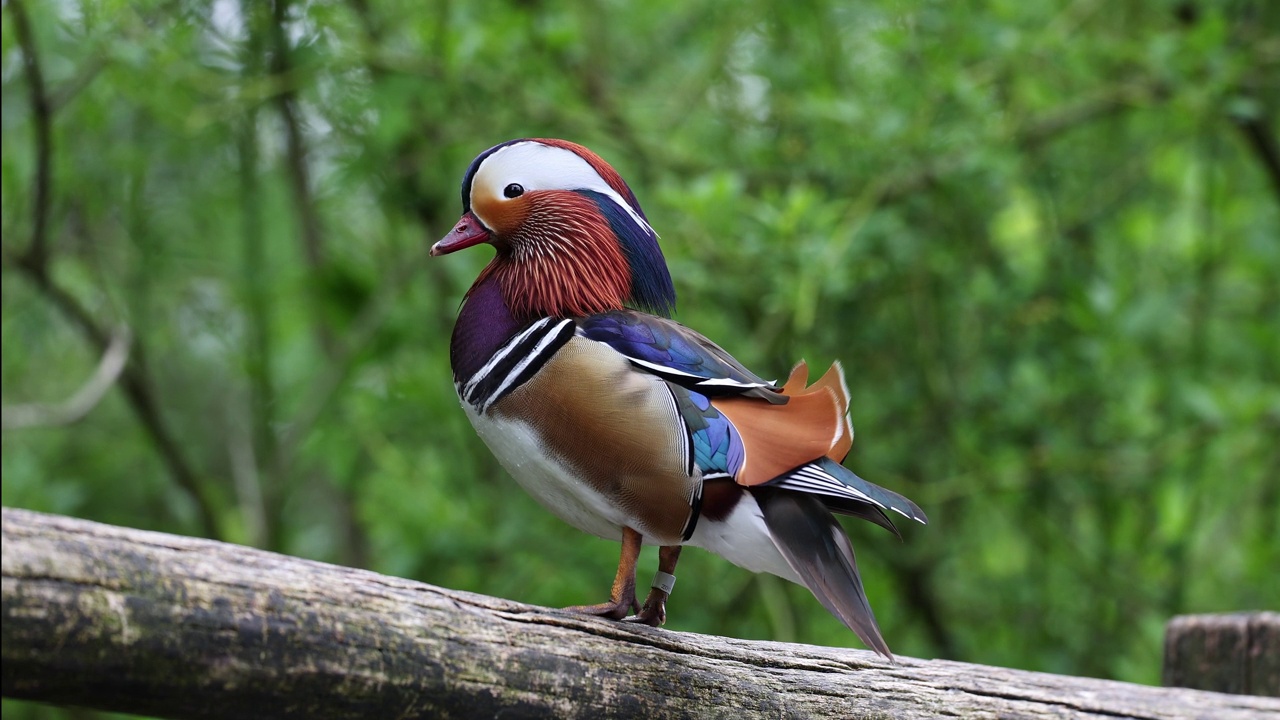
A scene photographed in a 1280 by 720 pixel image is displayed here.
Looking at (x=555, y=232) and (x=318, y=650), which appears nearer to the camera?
(x=318, y=650)

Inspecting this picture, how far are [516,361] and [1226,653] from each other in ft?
4.10

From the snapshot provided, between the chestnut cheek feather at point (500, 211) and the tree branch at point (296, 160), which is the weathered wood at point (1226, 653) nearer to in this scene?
the chestnut cheek feather at point (500, 211)

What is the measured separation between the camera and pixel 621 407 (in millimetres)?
1213

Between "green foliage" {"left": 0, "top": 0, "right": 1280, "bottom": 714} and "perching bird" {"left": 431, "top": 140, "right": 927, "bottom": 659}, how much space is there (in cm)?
108

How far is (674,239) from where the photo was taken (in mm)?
2607

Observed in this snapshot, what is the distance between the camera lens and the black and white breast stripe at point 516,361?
1.23 m

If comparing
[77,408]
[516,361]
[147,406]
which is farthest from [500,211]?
[147,406]

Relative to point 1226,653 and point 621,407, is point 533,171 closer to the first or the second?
point 621,407

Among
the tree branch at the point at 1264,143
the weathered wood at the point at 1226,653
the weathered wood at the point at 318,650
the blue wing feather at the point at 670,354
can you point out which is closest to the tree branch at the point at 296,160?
the blue wing feather at the point at 670,354

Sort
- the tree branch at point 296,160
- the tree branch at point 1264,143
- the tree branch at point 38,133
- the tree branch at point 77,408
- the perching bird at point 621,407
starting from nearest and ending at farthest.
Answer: the perching bird at point 621,407 < the tree branch at point 38,133 < the tree branch at point 77,408 < the tree branch at point 296,160 < the tree branch at point 1264,143

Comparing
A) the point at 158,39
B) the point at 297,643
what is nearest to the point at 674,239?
the point at 158,39

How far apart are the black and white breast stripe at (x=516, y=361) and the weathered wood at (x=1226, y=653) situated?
3.92ft

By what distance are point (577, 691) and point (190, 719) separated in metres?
0.36

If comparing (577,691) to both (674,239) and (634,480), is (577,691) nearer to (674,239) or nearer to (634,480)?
(634,480)
